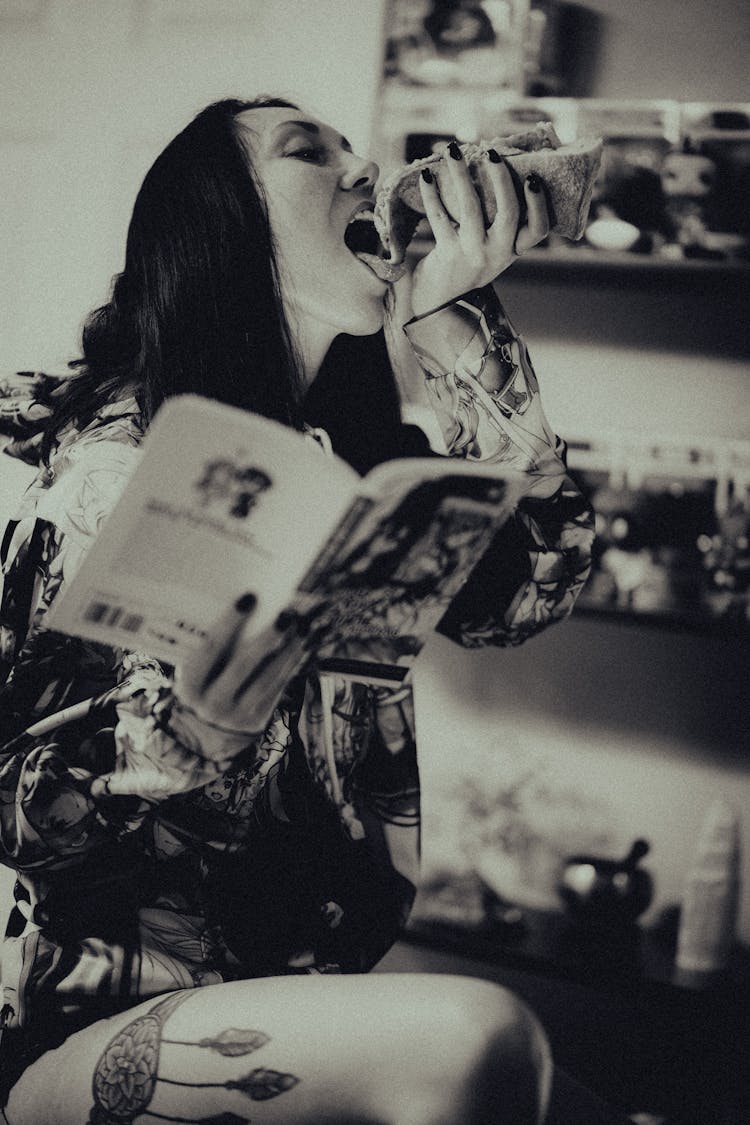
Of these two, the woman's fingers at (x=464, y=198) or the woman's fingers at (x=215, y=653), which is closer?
the woman's fingers at (x=215, y=653)

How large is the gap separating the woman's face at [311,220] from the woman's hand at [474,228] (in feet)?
0.32

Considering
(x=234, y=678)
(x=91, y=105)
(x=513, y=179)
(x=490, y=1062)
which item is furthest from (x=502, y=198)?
(x=91, y=105)

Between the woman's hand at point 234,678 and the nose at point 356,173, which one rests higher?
the nose at point 356,173

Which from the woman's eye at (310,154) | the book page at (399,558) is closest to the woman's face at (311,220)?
the woman's eye at (310,154)

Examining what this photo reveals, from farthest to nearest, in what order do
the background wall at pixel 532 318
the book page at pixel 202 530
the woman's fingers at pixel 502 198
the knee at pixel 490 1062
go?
the background wall at pixel 532 318, the woman's fingers at pixel 502 198, the knee at pixel 490 1062, the book page at pixel 202 530

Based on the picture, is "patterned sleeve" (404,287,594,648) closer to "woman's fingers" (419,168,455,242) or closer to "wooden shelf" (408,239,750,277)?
"woman's fingers" (419,168,455,242)

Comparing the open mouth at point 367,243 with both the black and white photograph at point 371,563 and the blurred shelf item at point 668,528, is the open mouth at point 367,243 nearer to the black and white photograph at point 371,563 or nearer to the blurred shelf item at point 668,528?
the black and white photograph at point 371,563

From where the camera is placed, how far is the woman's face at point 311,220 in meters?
1.30

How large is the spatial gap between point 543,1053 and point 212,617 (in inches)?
19.1

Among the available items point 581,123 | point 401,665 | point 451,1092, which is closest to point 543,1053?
point 451,1092

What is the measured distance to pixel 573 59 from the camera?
2125 mm

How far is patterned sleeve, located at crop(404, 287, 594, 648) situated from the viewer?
1.32 metres

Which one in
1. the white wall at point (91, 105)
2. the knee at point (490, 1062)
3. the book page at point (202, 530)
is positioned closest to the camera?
the book page at point (202, 530)

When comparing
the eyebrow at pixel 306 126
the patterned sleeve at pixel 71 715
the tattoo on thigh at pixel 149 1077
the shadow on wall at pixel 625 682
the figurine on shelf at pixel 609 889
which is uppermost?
the eyebrow at pixel 306 126
